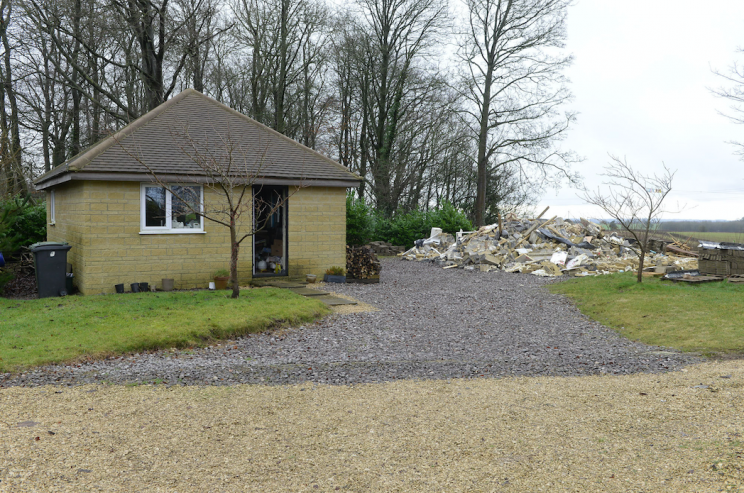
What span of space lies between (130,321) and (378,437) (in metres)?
5.77

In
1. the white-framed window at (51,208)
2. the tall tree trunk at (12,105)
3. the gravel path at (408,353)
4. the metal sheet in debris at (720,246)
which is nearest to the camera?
the gravel path at (408,353)

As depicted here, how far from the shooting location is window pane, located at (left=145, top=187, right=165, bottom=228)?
41.6 ft

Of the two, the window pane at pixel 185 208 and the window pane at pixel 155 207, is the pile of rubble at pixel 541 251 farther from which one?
the window pane at pixel 155 207

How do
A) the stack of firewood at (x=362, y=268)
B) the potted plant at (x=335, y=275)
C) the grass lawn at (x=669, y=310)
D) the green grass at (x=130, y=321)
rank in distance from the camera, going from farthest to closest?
the stack of firewood at (x=362, y=268), the potted plant at (x=335, y=275), the grass lawn at (x=669, y=310), the green grass at (x=130, y=321)

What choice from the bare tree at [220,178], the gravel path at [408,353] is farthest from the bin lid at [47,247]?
the gravel path at [408,353]

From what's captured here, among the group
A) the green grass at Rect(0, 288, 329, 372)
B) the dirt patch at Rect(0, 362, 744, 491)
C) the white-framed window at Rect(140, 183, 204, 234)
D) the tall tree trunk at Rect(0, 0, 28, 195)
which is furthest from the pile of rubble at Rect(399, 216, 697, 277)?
the tall tree trunk at Rect(0, 0, 28, 195)

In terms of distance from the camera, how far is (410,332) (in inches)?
362

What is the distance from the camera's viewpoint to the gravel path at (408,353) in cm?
649

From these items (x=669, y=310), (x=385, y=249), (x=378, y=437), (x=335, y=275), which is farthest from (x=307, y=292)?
(x=385, y=249)

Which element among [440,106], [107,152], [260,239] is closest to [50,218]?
[107,152]

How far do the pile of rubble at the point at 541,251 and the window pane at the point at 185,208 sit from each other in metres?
9.58

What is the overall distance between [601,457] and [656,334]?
5.87m

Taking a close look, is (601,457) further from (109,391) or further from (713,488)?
(109,391)

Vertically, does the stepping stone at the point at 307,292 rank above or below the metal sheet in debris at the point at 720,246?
below
